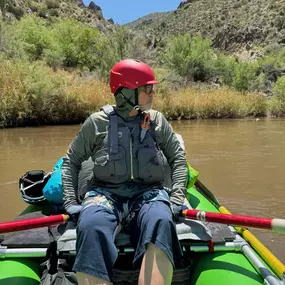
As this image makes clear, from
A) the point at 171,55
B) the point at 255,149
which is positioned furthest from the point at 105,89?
the point at 171,55

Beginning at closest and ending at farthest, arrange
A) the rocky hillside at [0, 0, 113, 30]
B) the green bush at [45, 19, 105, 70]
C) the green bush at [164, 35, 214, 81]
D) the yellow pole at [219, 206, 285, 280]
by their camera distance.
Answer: the yellow pole at [219, 206, 285, 280] → the green bush at [45, 19, 105, 70] → the green bush at [164, 35, 214, 81] → the rocky hillside at [0, 0, 113, 30]

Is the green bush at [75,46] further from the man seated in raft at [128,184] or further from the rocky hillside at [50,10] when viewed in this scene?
the man seated in raft at [128,184]

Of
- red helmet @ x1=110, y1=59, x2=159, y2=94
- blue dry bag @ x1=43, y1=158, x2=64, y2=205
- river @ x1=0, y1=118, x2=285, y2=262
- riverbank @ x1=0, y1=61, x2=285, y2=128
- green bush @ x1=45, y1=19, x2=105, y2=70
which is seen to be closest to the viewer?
red helmet @ x1=110, y1=59, x2=159, y2=94

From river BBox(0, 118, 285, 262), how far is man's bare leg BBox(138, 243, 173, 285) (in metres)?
1.87

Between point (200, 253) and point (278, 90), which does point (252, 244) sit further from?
point (278, 90)

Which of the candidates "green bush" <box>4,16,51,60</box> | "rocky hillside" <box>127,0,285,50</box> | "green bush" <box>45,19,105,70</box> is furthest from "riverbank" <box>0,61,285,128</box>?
"rocky hillside" <box>127,0,285,50</box>

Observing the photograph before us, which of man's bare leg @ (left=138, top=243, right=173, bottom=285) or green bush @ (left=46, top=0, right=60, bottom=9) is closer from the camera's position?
man's bare leg @ (left=138, top=243, right=173, bottom=285)

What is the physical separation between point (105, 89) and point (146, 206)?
1343 centimetres

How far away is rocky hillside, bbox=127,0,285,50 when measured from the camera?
48812 mm

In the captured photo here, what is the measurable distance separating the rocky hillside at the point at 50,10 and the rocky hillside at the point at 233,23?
9.31m

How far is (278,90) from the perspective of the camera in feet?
69.9

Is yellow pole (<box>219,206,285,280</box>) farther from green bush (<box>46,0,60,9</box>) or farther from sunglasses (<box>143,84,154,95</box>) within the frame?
green bush (<box>46,0,60,9</box>)

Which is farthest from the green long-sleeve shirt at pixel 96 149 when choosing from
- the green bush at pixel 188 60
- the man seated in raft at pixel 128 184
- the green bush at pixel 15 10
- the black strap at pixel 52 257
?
the green bush at pixel 15 10

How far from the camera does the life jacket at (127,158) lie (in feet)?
7.24
